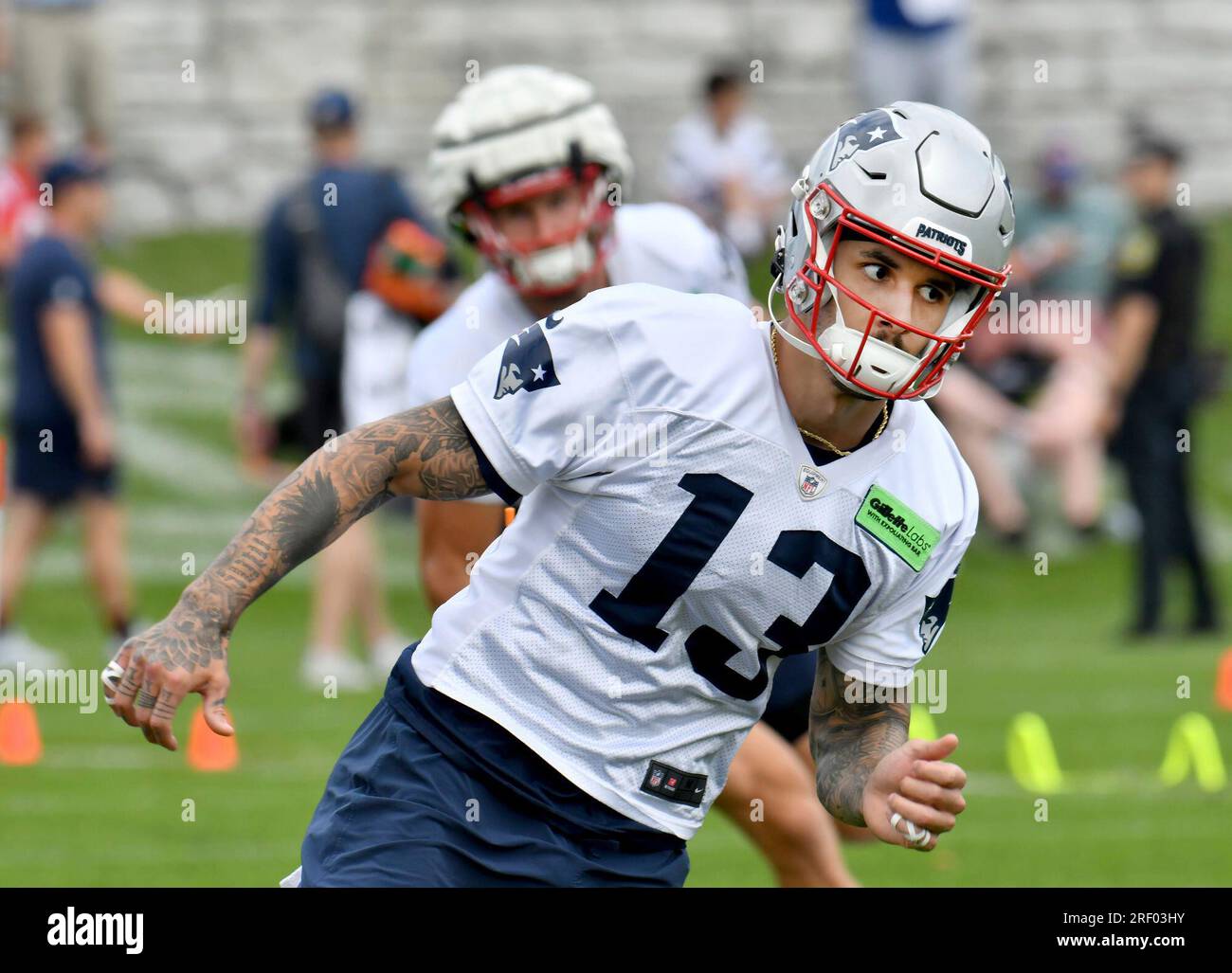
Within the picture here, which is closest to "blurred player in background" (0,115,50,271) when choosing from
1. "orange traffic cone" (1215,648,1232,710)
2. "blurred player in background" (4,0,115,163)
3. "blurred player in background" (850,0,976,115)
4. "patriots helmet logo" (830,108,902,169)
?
"blurred player in background" (4,0,115,163)

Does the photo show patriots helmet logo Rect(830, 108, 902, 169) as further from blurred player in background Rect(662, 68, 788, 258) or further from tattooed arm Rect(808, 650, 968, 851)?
blurred player in background Rect(662, 68, 788, 258)

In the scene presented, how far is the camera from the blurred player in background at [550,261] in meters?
5.57

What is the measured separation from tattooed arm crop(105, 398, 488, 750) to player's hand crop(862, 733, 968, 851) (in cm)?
91

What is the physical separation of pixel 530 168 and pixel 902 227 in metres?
1.89

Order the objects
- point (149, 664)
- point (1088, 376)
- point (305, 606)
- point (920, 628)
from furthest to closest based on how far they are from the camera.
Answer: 1. point (1088, 376)
2. point (305, 606)
3. point (920, 628)
4. point (149, 664)

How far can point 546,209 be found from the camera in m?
5.66

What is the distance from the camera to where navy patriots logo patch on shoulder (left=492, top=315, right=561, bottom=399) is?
4.03 meters

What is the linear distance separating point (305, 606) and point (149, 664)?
1090 cm

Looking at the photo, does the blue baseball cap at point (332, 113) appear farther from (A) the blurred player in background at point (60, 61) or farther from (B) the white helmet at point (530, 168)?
(A) the blurred player in background at point (60, 61)

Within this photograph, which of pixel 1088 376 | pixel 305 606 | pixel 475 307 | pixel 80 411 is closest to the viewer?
pixel 475 307

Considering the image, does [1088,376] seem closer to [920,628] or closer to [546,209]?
[546,209]

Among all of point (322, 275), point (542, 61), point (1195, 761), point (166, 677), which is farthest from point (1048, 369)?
point (166, 677)

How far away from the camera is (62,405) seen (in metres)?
12.3
